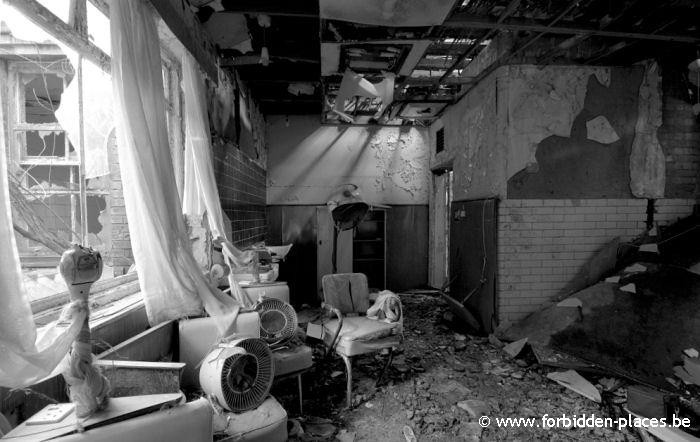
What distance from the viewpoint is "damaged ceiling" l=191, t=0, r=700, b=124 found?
2955 mm

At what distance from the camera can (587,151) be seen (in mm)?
4219

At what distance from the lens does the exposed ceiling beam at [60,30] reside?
1.62 metres

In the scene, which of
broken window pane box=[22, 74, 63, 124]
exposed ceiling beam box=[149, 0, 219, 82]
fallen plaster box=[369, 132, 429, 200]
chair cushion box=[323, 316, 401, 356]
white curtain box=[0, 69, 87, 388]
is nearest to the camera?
white curtain box=[0, 69, 87, 388]

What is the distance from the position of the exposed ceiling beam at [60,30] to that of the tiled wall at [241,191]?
1.43 meters

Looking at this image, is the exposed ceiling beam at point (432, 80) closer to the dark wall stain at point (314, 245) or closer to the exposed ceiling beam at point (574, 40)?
the exposed ceiling beam at point (574, 40)

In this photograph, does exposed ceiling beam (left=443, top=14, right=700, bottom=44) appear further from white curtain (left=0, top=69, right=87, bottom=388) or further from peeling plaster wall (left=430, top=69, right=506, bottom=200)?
white curtain (left=0, top=69, right=87, bottom=388)

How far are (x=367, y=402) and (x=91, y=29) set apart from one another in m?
3.48

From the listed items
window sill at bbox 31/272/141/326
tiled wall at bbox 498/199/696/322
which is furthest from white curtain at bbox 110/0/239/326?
tiled wall at bbox 498/199/696/322

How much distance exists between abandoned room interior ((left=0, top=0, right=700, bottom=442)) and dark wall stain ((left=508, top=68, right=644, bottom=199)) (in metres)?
0.03

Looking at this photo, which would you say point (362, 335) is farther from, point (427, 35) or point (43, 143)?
point (427, 35)

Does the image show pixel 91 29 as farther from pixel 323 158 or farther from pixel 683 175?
pixel 683 175

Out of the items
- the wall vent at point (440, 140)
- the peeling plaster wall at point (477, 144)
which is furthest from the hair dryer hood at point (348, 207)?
the wall vent at point (440, 140)

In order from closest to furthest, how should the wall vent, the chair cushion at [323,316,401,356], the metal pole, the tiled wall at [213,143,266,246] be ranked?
1. the metal pole
2. the chair cushion at [323,316,401,356]
3. the tiled wall at [213,143,266,246]
4. the wall vent

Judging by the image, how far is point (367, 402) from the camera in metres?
3.04
